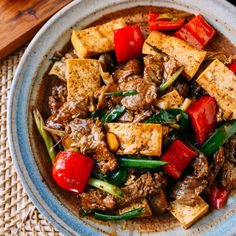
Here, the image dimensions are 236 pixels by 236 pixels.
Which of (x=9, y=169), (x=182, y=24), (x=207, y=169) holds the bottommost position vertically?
(x=9, y=169)

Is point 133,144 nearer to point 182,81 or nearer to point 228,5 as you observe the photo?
point 182,81

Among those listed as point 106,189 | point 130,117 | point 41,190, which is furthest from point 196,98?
point 41,190

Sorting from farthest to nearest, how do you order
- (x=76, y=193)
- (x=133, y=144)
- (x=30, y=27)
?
1. (x=30, y=27)
2. (x=76, y=193)
3. (x=133, y=144)

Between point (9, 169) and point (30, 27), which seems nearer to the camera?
point (9, 169)

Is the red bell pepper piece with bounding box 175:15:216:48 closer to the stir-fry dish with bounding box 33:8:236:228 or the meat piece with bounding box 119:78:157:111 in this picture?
the stir-fry dish with bounding box 33:8:236:228

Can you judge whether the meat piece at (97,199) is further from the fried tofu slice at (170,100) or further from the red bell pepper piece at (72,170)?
the fried tofu slice at (170,100)

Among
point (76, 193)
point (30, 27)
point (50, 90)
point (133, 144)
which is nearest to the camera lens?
point (133, 144)

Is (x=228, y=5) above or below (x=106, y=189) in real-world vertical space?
above
